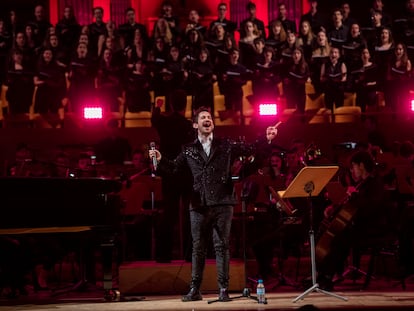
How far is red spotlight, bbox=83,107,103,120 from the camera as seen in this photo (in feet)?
42.2

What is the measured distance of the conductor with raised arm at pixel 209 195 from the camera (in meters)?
7.08

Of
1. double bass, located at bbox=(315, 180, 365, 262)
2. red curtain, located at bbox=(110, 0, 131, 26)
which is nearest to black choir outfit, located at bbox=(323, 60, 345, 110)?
double bass, located at bbox=(315, 180, 365, 262)

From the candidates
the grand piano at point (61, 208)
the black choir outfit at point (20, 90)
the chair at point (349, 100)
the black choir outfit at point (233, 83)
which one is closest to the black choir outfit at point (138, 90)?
the black choir outfit at point (233, 83)

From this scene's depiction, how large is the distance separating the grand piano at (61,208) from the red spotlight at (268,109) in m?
5.93

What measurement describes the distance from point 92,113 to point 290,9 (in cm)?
672

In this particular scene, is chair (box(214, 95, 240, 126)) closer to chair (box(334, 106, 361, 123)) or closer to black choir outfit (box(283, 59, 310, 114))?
black choir outfit (box(283, 59, 310, 114))

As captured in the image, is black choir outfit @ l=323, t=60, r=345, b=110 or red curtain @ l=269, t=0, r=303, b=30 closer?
black choir outfit @ l=323, t=60, r=345, b=110

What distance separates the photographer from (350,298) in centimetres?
711

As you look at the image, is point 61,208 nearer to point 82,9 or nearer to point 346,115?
point 346,115

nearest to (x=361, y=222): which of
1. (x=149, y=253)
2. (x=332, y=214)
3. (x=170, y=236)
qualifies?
(x=332, y=214)

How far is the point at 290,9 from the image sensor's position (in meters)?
17.6

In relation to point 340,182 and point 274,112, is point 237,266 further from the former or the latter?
point 274,112

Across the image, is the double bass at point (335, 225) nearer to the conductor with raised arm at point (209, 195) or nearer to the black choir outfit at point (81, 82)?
the conductor with raised arm at point (209, 195)

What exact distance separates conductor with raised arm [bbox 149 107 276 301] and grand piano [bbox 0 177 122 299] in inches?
27.0
